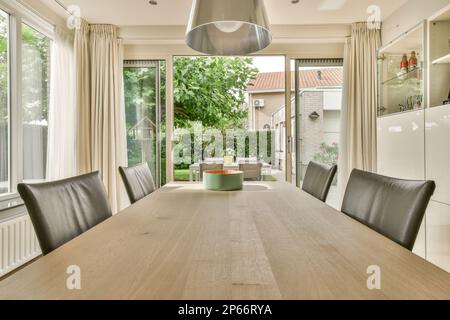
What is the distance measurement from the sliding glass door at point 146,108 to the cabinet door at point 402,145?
2.52 metres

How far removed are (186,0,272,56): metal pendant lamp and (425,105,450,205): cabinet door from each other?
4.44 feet

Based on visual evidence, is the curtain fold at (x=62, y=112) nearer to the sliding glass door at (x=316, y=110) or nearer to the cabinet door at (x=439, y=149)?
the sliding glass door at (x=316, y=110)

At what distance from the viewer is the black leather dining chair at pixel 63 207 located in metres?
0.98

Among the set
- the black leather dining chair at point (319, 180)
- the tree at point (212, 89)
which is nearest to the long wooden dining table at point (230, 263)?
the black leather dining chair at point (319, 180)

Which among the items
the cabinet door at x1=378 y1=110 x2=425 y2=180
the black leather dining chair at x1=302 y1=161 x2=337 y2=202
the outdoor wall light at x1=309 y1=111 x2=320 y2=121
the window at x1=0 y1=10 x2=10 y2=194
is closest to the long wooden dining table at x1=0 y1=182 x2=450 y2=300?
the black leather dining chair at x1=302 y1=161 x2=337 y2=202

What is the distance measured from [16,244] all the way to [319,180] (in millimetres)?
2388

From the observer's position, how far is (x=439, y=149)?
7.09 feet

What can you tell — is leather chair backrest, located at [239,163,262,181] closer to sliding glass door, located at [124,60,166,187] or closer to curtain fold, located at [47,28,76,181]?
sliding glass door, located at [124,60,166,187]

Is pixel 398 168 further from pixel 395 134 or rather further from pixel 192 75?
pixel 192 75

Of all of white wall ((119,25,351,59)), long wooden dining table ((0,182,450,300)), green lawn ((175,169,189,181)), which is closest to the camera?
long wooden dining table ((0,182,450,300))

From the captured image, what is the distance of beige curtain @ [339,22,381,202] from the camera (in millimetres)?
3666

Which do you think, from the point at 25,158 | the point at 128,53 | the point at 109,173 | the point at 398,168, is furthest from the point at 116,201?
the point at 398,168

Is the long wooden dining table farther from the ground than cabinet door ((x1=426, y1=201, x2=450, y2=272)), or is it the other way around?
the long wooden dining table

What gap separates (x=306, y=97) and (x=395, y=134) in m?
1.55
